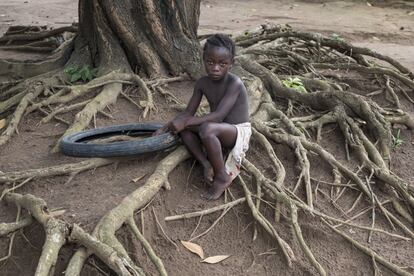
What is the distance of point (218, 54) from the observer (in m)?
3.54

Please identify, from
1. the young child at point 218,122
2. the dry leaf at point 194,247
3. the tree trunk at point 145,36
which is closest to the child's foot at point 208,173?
the young child at point 218,122

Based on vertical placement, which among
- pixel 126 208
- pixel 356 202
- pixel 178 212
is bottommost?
pixel 356 202

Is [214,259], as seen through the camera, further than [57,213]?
Yes

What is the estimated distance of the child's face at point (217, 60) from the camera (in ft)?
11.6

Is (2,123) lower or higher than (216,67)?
lower

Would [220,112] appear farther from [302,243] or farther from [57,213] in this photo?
[57,213]

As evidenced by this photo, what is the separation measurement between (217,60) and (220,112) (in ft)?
1.15

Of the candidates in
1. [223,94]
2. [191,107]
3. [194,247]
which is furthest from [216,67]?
[194,247]

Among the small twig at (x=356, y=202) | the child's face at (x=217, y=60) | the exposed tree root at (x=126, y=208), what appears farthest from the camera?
the small twig at (x=356, y=202)

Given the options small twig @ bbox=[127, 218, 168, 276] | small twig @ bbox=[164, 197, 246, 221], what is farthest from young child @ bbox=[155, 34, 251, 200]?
small twig @ bbox=[127, 218, 168, 276]

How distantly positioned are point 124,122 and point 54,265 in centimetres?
182

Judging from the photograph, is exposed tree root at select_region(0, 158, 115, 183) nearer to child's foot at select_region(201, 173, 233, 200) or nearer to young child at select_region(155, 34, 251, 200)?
young child at select_region(155, 34, 251, 200)

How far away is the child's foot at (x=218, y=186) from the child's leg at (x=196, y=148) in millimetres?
60

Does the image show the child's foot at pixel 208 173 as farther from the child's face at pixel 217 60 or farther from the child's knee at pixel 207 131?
the child's face at pixel 217 60
